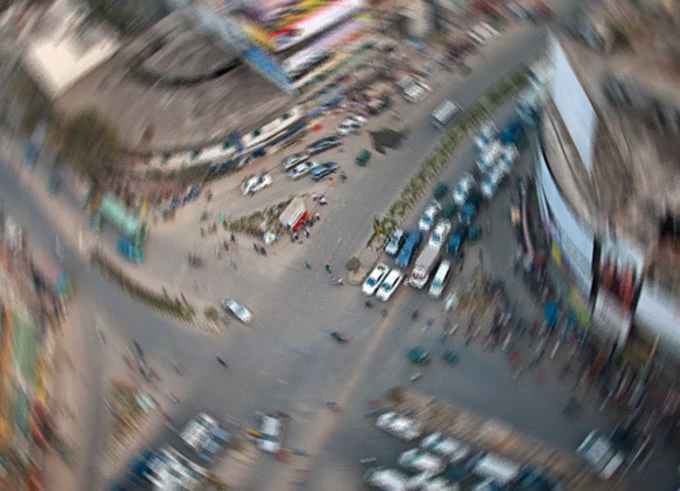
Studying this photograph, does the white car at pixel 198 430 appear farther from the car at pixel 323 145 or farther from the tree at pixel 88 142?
the car at pixel 323 145

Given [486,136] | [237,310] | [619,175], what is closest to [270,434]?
[237,310]

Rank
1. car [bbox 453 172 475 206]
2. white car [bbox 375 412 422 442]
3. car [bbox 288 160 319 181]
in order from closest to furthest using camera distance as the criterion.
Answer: white car [bbox 375 412 422 442], car [bbox 453 172 475 206], car [bbox 288 160 319 181]

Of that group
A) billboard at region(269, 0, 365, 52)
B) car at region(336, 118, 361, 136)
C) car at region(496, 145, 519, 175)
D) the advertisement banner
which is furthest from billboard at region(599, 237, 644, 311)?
billboard at region(269, 0, 365, 52)

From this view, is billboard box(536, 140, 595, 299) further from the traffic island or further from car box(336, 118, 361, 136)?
car box(336, 118, 361, 136)

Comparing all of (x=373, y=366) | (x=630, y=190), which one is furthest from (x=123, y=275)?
(x=630, y=190)

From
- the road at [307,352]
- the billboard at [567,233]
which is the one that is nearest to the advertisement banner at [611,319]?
the billboard at [567,233]

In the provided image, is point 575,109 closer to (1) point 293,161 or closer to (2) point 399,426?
(2) point 399,426

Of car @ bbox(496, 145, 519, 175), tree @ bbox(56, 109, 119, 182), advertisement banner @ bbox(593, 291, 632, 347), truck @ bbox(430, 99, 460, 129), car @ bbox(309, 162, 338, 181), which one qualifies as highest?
truck @ bbox(430, 99, 460, 129)
